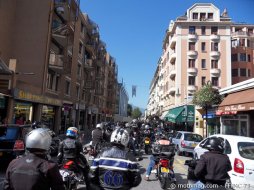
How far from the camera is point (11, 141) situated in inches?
378

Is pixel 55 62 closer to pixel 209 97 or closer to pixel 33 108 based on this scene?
pixel 33 108

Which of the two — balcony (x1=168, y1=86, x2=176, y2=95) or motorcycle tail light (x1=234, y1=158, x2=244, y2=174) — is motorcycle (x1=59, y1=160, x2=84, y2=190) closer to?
motorcycle tail light (x1=234, y1=158, x2=244, y2=174)

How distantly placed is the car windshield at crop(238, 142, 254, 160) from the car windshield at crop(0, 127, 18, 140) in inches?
290

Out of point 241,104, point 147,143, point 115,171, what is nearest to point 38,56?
point 147,143

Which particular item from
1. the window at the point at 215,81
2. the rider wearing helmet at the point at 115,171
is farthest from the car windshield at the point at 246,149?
the window at the point at 215,81

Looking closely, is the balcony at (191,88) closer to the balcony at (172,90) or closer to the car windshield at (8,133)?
the balcony at (172,90)

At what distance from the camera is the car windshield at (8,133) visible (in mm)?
9777

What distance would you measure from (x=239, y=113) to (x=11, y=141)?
15866 mm

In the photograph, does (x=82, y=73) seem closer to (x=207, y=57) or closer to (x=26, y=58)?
(x=26, y=58)

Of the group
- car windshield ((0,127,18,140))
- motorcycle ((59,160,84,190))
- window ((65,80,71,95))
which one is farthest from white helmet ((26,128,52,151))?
window ((65,80,71,95))

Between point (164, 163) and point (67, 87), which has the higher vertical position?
point (67, 87)

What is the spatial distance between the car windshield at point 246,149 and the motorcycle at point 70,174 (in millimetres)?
4294

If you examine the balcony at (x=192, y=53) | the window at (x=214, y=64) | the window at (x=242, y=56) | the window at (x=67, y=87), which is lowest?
the window at (x=67, y=87)

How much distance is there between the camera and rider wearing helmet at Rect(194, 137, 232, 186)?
4734mm
